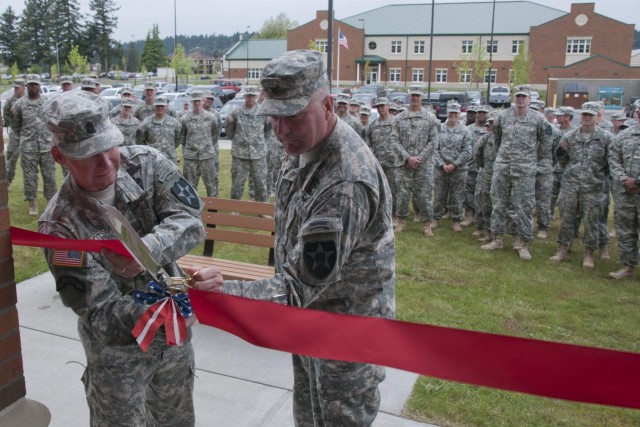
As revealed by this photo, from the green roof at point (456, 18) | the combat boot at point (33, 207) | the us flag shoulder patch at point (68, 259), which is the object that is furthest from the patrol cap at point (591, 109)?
the green roof at point (456, 18)

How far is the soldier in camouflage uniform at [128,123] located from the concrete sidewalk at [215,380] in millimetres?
5345

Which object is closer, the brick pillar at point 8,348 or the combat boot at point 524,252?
the brick pillar at point 8,348

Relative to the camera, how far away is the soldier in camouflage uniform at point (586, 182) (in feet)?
25.0

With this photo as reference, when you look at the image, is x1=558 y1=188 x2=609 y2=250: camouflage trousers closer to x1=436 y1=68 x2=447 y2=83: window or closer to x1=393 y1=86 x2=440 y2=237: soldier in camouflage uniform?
x1=393 y1=86 x2=440 y2=237: soldier in camouflage uniform

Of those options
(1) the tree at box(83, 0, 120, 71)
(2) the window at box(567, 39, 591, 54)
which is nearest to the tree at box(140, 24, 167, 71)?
(1) the tree at box(83, 0, 120, 71)

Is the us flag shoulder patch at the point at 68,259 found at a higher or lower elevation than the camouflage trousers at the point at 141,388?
higher

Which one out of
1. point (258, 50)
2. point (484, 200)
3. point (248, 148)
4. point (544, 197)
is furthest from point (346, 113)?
point (258, 50)

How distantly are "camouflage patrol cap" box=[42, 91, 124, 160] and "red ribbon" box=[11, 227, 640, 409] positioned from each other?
2.19 feet

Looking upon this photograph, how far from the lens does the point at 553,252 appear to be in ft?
28.2

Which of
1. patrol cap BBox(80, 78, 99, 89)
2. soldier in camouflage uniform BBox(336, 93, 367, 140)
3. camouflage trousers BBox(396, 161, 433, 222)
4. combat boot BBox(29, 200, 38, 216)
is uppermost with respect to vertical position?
patrol cap BBox(80, 78, 99, 89)

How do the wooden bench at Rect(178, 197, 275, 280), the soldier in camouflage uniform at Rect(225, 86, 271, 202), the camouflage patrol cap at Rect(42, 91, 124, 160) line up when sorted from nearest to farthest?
1. the camouflage patrol cap at Rect(42, 91, 124, 160)
2. the wooden bench at Rect(178, 197, 275, 280)
3. the soldier in camouflage uniform at Rect(225, 86, 271, 202)

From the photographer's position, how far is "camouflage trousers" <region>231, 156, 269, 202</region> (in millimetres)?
10109

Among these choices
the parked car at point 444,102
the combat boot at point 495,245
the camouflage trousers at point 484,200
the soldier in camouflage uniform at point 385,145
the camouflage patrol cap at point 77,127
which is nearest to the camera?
the camouflage patrol cap at point 77,127

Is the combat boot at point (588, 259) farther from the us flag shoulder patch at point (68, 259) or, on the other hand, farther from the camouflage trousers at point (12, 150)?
the camouflage trousers at point (12, 150)
